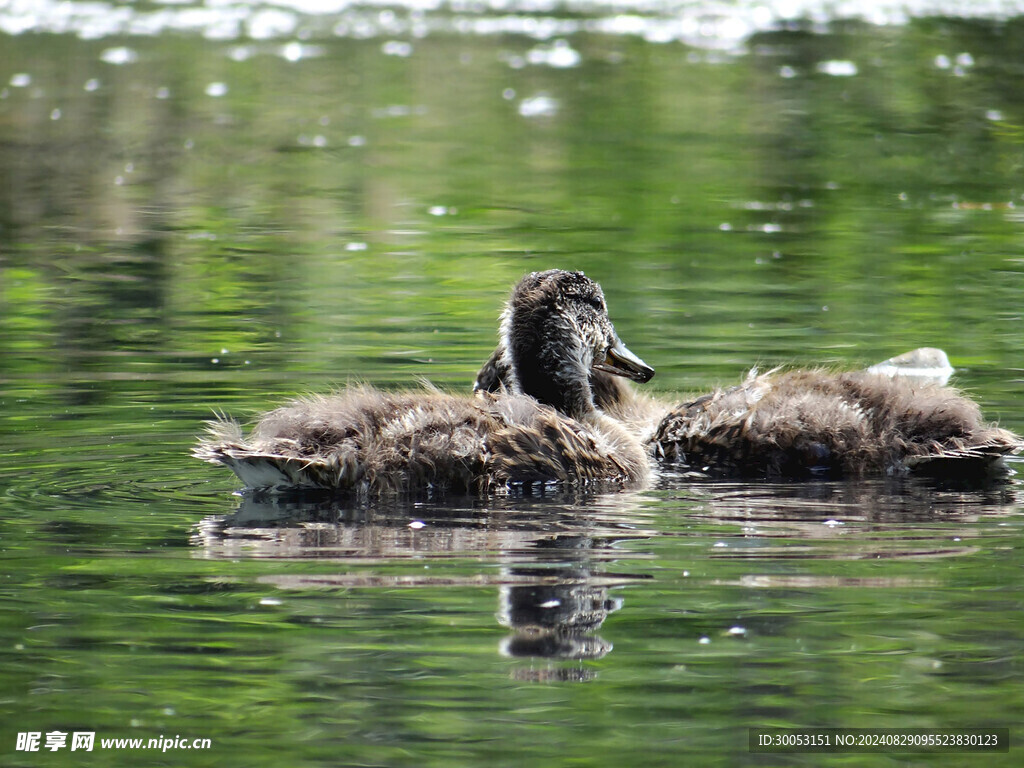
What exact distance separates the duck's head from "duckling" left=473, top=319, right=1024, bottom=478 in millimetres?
514

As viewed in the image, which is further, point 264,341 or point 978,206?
point 978,206

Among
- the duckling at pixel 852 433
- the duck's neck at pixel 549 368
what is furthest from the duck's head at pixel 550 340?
the duckling at pixel 852 433

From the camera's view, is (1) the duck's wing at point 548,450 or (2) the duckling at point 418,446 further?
(1) the duck's wing at point 548,450

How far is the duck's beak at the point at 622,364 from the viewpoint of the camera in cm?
815

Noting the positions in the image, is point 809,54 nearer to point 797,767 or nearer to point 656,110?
point 656,110

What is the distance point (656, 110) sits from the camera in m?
22.8

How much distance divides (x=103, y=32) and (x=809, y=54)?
12.5 m

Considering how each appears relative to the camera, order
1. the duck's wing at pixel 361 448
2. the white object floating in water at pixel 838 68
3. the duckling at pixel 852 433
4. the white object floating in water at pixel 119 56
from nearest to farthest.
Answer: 1. the duck's wing at pixel 361 448
2. the duckling at pixel 852 433
3. the white object floating in water at pixel 838 68
4. the white object floating in water at pixel 119 56

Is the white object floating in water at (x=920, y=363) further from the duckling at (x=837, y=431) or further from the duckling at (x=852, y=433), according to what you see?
the duckling at (x=852, y=433)

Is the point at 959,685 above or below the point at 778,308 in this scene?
below

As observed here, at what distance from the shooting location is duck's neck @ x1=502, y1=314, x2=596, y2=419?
7777 mm

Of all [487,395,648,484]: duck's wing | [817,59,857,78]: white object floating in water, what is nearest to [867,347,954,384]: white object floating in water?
[487,395,648,484]: duck's wing

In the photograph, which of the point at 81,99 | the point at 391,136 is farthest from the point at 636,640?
the point at 81,99

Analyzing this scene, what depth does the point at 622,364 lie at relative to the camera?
26.9ft
